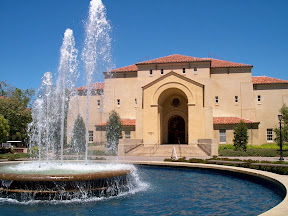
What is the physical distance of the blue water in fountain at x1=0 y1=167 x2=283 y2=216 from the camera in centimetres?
914

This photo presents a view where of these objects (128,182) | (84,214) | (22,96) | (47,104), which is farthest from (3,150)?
(84,214)

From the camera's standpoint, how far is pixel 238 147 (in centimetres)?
3244

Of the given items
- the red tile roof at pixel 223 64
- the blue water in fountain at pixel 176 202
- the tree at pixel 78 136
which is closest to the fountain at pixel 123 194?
the blue water in fountain at pixel 176 202

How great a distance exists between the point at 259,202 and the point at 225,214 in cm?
206

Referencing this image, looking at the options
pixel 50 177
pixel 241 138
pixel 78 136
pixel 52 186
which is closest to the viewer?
pixel 50 177

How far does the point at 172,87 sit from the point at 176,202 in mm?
28022

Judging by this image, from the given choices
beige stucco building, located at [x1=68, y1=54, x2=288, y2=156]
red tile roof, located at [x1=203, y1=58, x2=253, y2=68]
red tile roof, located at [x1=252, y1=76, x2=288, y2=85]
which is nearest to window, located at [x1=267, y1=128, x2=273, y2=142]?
beige stucco building, located at [x1=68, y1=54, x2=288, y2=156]

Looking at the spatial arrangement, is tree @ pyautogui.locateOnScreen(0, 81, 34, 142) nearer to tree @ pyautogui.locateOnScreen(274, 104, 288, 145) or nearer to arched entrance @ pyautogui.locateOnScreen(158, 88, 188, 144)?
arched entrance @ pyautogui.locateOnScreen(158, 88, 188, 144)

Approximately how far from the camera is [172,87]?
37562mm

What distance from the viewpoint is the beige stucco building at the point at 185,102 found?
36.9 metres

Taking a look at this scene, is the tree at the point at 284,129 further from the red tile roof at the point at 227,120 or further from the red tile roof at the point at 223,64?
the red tile roof at the point at 223,64

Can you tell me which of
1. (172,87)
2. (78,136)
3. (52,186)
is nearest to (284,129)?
(172,87)

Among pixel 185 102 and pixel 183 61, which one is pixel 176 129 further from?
pixel 183 61

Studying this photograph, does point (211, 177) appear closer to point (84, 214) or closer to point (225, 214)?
point (225, 214)
